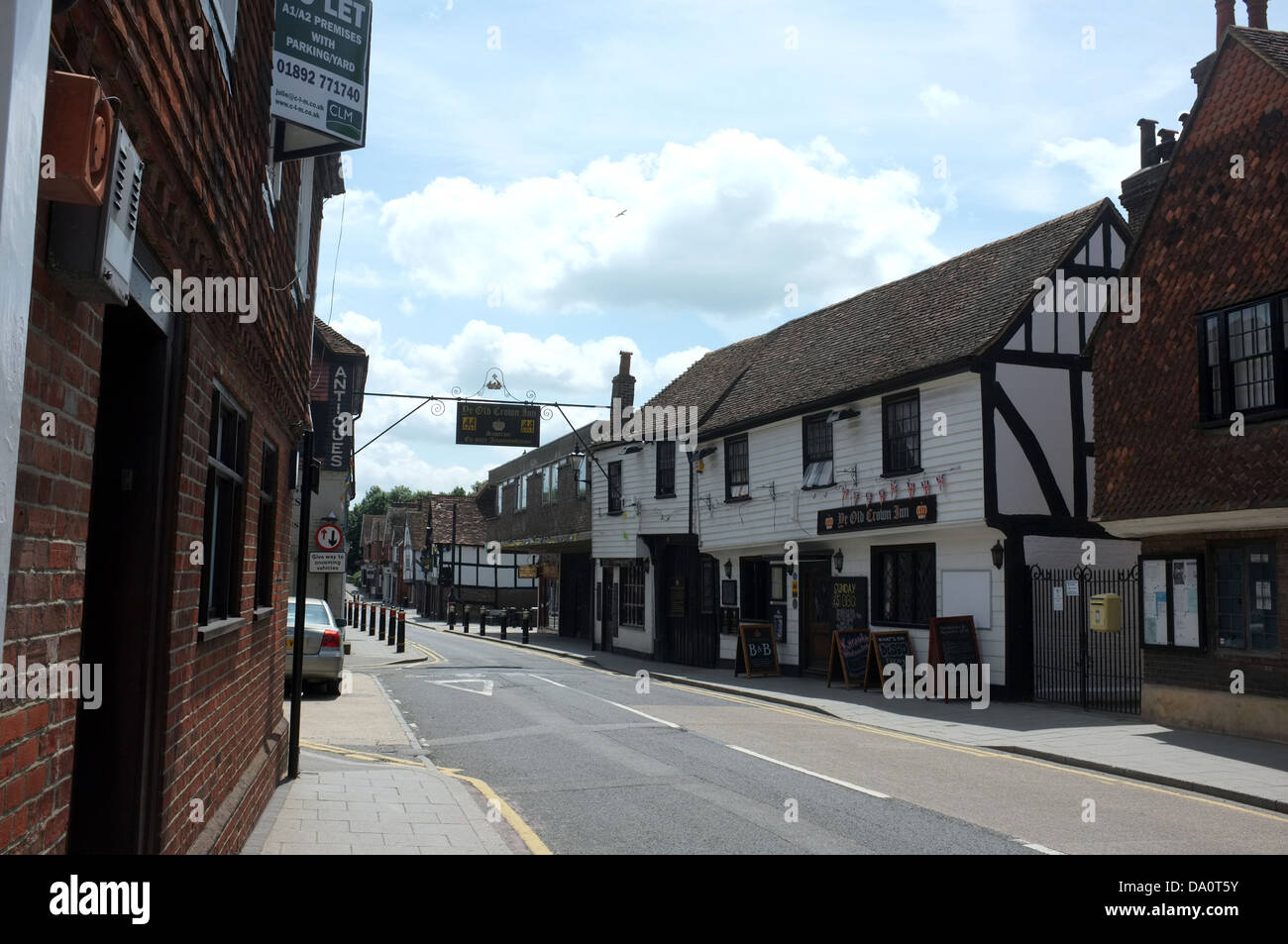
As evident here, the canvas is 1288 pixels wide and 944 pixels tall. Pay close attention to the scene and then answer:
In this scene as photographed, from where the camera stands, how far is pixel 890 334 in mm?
23453

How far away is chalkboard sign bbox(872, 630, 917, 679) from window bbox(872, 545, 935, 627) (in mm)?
456

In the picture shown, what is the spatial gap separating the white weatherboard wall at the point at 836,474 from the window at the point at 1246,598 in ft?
15.1

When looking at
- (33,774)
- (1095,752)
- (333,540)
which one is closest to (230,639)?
(33,774)

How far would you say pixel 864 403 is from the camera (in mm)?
22078

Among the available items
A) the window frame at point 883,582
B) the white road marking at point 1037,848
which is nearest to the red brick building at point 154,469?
the white road marking at point 1037,848

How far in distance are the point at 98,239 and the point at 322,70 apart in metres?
5.15

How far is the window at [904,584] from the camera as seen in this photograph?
20.5 meters

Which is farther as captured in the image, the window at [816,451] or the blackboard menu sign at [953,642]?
the window at [816,451]

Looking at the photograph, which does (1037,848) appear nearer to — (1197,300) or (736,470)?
(1197,300)

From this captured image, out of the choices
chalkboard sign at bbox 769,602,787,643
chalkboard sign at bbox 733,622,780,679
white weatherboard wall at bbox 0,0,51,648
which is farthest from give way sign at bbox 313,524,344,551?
white weatherboard wall at bbox 0,0,51,648

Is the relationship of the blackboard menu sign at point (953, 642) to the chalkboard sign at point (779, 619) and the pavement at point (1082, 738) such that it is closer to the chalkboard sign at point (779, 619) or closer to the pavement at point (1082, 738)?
the pavement at point (1082, 738)
